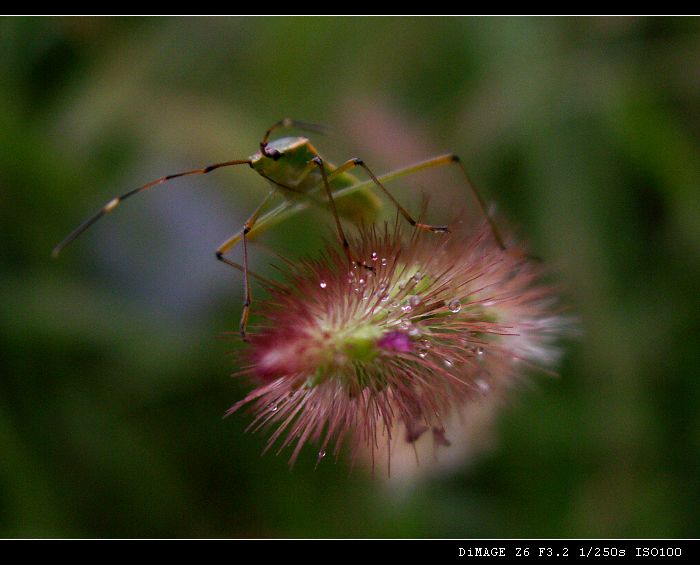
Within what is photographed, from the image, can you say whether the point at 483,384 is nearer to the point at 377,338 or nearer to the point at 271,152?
the point at 377,338

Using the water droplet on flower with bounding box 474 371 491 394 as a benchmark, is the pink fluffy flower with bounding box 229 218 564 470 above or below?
above

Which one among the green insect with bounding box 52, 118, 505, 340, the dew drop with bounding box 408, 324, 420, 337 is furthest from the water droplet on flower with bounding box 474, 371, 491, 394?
the green insect with bounding box 52, 118, 505, 340

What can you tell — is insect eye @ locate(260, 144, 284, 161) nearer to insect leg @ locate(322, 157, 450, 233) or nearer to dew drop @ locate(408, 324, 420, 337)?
insect leg @ locate(322, 157, 450, 233)

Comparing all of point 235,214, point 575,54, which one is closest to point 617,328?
point 575,54

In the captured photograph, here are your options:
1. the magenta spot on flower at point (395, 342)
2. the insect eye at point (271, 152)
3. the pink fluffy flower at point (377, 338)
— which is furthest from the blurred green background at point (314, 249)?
the magenta spot on flower at point (395, 342)

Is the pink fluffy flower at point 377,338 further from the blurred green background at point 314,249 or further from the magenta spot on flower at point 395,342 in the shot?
the blurred green background at point 314,249

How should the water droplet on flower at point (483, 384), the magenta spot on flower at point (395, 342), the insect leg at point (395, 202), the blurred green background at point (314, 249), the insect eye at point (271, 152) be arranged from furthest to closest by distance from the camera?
the blurred green background at point (314, 249) → the insect eye at point (271, 152) → the insect leg at point (395, 202) → the water droplet on flower at point (483, 384) → the magenta spot on flower at point (395, 342)

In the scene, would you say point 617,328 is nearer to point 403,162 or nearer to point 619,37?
point 403,162
